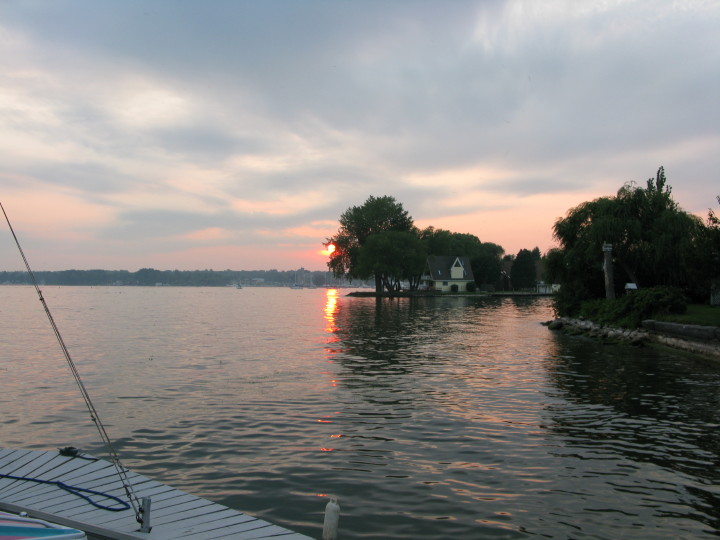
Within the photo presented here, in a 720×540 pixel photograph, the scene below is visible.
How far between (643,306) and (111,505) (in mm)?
33290

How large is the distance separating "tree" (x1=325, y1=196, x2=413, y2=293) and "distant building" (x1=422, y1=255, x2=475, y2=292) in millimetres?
13968

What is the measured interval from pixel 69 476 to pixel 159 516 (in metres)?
2.37

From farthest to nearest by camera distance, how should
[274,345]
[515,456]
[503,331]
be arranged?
[503,331]
[274,345]
[515,456]

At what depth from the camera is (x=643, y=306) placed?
1323 inches

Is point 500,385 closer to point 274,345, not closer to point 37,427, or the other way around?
point 37,427

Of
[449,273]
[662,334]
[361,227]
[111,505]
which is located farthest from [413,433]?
[449,273]

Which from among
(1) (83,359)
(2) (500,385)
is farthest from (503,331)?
(1) (83,359)

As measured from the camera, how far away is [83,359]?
83.5 ft

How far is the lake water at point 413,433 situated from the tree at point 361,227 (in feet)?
305

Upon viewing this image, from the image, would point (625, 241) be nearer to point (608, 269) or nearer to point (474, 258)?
point (608, 269)

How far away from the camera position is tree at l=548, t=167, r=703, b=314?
1518 inches

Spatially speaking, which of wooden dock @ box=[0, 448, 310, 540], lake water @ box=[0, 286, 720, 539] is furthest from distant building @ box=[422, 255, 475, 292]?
wooden dock @ box=[0, 448, 310, 540]

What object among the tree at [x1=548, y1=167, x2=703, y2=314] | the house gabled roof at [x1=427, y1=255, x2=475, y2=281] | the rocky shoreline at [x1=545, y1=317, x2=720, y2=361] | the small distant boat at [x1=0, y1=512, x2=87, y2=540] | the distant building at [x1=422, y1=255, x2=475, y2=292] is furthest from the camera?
the house gabled roof at [x1=427, y1=255, x2=475, y2=281]

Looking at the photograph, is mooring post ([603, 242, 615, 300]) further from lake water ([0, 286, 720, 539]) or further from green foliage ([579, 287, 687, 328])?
lake water ([0, 286, 720, 539])
